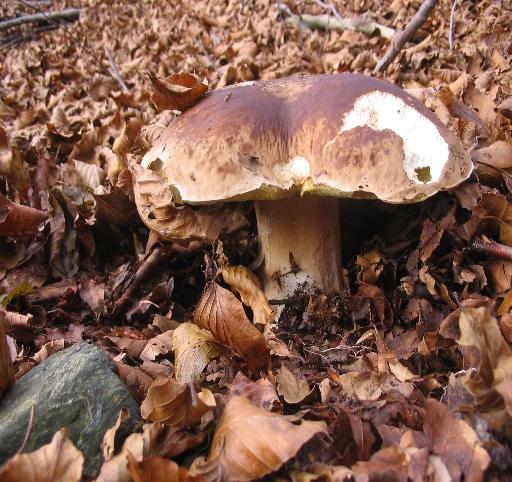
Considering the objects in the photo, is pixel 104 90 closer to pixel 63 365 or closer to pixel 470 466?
pixel 63 365

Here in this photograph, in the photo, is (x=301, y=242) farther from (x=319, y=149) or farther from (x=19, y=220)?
(x=19, y=220)

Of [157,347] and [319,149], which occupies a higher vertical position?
[319,149]

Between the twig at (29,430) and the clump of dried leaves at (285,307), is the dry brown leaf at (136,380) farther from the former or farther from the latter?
the twig at (29,430)

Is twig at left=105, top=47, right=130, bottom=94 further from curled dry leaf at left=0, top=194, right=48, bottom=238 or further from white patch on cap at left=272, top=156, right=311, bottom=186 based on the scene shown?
white patch on cap at left=272, top=156, right=311, bottom=186

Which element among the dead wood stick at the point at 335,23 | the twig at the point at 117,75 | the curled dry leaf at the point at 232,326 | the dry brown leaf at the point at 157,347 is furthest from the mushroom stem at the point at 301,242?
the twig at the point at 117,75

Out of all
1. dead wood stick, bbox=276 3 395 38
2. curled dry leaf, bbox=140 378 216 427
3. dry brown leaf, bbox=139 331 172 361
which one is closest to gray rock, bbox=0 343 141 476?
curled dry leaf, bbox=140 378 216 427

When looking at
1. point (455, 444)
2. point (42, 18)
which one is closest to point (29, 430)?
point (455, 444)

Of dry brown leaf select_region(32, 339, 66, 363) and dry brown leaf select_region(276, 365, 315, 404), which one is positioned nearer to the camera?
dry brown leaf select_region(276, 365, 315, 404)
